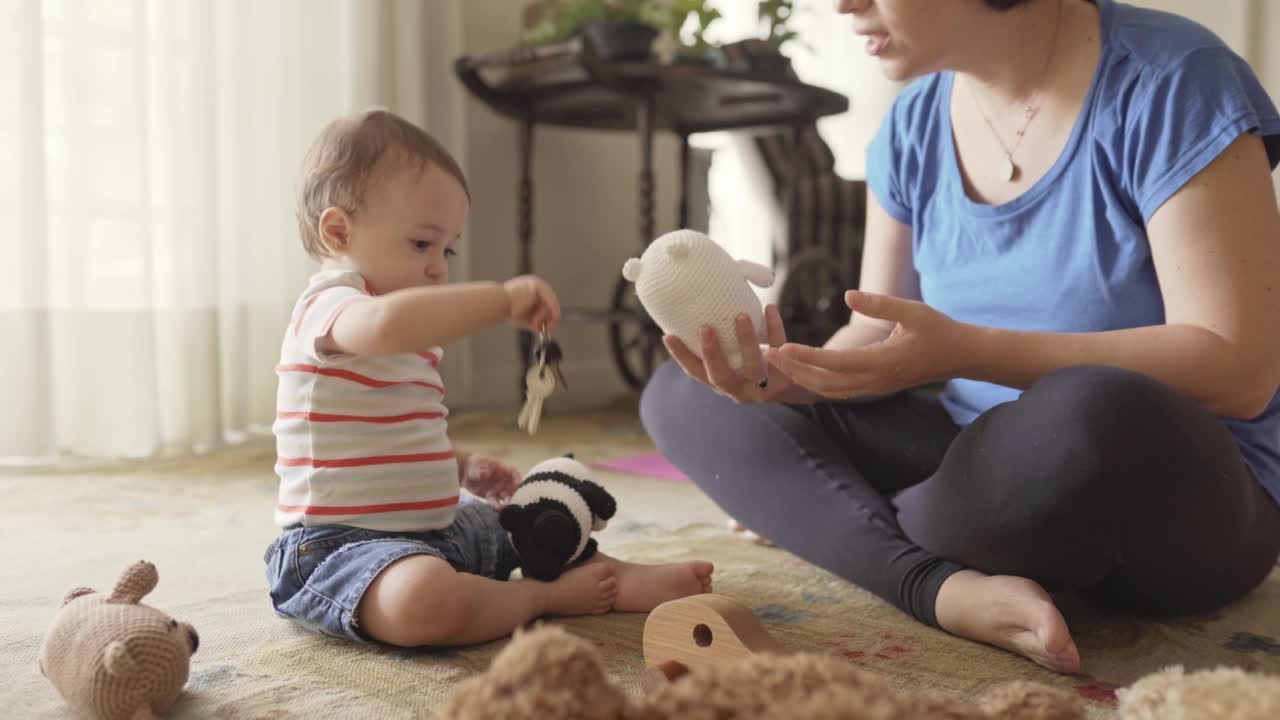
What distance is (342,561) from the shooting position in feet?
2.99

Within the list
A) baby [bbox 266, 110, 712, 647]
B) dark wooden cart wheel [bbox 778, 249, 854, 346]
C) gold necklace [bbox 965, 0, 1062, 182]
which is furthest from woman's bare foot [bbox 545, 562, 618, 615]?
dark wooden cart wheel [bbox 778, 249, 854, 346]

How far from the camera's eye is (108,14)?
1875 mm

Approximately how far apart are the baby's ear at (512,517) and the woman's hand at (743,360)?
201 mm

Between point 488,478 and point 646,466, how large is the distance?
2.55 feet

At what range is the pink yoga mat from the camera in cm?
178

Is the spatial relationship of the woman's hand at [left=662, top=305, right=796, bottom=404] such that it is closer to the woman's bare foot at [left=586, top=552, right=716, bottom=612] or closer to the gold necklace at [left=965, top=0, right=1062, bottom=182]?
the woman's bare foot at [left=586, top=552, right=716, bottom=612]

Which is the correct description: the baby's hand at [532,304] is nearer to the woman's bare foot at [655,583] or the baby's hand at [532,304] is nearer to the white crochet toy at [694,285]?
the white crochet toy at [694,285]

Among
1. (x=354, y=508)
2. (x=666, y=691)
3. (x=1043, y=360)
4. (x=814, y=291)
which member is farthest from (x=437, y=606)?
(x=814, y=291)

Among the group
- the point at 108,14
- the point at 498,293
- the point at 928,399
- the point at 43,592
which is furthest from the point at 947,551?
the point at 108,14

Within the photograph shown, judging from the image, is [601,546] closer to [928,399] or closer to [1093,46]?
[928,399]

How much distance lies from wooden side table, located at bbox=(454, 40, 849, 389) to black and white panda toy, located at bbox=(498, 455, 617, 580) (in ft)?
3.88

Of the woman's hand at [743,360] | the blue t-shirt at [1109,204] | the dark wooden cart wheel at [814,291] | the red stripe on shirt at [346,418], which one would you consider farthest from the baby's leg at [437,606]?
the dark wooden cart wheel at [814,291]

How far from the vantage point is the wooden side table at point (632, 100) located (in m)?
2.10

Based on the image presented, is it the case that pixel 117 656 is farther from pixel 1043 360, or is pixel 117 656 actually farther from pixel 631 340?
pixel 631 340
